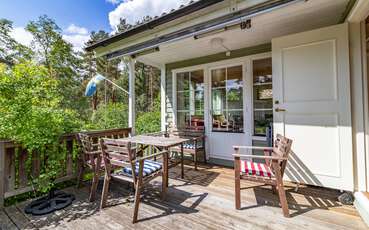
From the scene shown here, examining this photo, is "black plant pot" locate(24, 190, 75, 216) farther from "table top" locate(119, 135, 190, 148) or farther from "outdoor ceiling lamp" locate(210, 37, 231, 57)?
"outdoor ceiling lamp" locate(210, 37, 231, 57)

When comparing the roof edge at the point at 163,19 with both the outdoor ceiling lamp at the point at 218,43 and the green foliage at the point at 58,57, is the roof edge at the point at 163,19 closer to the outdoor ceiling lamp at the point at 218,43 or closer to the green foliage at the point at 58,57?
the outdoor ceiling lamp at the point at 218,43

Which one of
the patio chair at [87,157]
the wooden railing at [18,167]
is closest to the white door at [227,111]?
the patio chair at [87,157]

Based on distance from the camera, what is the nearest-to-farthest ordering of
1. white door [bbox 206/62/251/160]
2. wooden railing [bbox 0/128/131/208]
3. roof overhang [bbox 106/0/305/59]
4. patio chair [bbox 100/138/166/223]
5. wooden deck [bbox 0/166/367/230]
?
wooden deck [bbox 0/166/367/230]
patio chair [bbox 100/138/166/223]
roof overhang [bbox 106/0/305/59]
wooden railing [bbox 0/128/131/208]
white door [bbox 206/62/251/160]

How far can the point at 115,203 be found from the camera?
2129 mm

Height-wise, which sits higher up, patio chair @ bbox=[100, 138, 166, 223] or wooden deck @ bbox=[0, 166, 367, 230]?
patio chair @ bbox=[100, 138, 166, 223]

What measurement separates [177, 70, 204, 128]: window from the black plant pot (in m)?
2.74

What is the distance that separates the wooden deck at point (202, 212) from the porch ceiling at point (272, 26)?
2261mm

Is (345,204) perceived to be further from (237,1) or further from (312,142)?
(237,1)

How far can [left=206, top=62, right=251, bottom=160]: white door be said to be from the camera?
358 cm

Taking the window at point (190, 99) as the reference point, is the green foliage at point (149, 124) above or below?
below

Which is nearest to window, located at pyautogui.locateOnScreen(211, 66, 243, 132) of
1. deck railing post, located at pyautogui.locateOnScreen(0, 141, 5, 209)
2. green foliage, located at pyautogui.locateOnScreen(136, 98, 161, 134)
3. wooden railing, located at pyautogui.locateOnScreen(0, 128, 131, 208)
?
green foliage, located at pyautogui.locateOnScreen(136, 98, 161, 134)

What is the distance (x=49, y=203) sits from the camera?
2.12m

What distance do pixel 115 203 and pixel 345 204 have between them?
272 cm

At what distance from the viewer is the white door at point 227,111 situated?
141 inches
